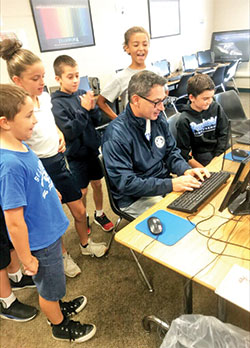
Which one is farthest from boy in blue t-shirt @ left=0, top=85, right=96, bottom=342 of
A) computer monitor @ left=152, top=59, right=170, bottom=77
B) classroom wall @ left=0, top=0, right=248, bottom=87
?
computer monitor @ left=152, top=59, right=170, bottom=77

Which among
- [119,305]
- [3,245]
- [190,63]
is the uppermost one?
[190,63]

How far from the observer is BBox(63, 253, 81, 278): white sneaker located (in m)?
1.83

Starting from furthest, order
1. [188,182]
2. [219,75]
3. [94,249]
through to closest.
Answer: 1. [219,75]
2. [94,249]
3. [188,182]

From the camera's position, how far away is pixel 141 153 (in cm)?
153

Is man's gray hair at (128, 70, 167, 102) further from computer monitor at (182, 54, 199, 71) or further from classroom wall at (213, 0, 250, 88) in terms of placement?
classroom wall at (213, 0, 250, 88)

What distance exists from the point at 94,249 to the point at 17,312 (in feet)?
2.12

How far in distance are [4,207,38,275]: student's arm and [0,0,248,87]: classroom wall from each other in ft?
10.1

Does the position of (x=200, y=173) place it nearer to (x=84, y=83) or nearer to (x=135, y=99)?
(x=135, y=99)

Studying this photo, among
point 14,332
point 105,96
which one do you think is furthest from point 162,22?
point 14,332

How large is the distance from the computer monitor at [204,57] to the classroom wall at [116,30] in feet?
0.91

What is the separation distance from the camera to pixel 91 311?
1.59 m

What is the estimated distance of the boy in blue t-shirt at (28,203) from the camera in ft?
3.13

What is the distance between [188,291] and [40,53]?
3818 millimetres

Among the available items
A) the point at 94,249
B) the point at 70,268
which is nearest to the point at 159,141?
the point at 94,249
